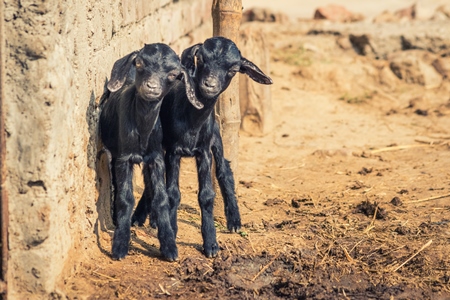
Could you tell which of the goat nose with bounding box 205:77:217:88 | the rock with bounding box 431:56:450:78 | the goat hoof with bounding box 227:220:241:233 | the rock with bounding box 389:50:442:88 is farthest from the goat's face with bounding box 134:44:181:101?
the rock with bounding box 431:56:450:78

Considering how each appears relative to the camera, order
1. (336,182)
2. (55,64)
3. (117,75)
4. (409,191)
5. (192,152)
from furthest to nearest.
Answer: (336,182), (409,191), (192,152), (117,75), (55,64)

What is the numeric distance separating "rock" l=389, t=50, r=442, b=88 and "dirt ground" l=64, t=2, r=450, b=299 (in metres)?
0.04

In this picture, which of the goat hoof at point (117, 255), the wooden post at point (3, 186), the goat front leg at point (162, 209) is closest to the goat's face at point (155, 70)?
the goat front leg at point (162, 209)

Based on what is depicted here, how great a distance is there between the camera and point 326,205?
23.1 feet

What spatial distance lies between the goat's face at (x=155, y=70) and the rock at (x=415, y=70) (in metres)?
7.32

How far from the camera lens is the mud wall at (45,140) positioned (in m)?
4.41

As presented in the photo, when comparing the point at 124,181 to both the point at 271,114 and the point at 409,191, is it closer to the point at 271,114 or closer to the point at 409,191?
the point at 409,191

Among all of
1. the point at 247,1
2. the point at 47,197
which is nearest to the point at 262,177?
the point at 47,197

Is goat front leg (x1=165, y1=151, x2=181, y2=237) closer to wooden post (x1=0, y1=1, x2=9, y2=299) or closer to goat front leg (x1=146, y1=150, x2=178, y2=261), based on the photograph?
goat front leg (x1=146, y1=150, x2=178, y2=261)

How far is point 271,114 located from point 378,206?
138 inches

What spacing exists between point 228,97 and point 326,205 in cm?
144

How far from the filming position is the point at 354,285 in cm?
534

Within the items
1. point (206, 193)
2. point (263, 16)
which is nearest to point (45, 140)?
point (206, 193)

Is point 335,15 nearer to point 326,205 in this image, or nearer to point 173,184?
point 326,205
